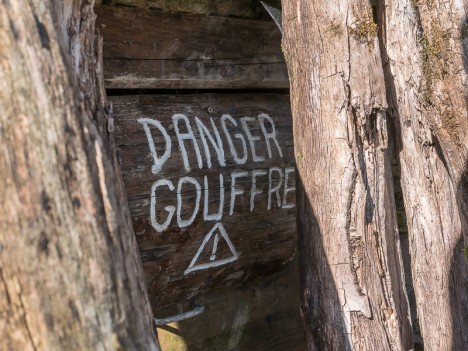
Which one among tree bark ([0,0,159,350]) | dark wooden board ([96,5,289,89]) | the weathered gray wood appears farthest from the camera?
dark wooden board ([96,5,289,89])

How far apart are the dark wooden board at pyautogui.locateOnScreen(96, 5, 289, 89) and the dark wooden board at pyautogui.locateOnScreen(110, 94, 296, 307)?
0.07 m

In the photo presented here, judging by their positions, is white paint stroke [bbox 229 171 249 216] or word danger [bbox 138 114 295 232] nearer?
word danger [bbox 138 114 295 232]

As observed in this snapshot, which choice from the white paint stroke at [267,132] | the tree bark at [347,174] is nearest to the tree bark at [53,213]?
the tree bark at [347,174]

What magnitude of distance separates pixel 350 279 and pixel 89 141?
1.26 metres

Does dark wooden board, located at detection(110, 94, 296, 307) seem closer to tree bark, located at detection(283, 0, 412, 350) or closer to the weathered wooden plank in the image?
the weathered wooden plank

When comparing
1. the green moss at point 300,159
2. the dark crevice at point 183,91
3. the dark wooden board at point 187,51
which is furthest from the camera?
the dark crevice at point 183,91

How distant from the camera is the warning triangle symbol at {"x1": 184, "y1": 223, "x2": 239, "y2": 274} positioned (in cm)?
287

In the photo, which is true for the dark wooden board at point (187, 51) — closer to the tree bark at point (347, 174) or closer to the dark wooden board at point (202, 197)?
the dark wooden board at point (202, 197)

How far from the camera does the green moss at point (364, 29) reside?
95.9 inches

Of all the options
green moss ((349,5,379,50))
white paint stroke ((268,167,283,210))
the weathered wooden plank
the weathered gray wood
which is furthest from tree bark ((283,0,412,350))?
the weathered wooden plank

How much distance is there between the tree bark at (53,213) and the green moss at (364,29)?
1.23 m

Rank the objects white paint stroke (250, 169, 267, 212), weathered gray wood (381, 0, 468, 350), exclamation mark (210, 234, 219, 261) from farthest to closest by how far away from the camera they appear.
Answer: white paint stroke (250, 169, 267, 212) < exclamation mark (210, 234, 219, 261) < weathered gray wood (381, 0, 468, 350)

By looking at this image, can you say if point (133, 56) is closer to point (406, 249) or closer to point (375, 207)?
point (375, 207)

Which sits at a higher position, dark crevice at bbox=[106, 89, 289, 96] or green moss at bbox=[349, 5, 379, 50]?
green moss at bbox=[349, 5, 379, 50]
